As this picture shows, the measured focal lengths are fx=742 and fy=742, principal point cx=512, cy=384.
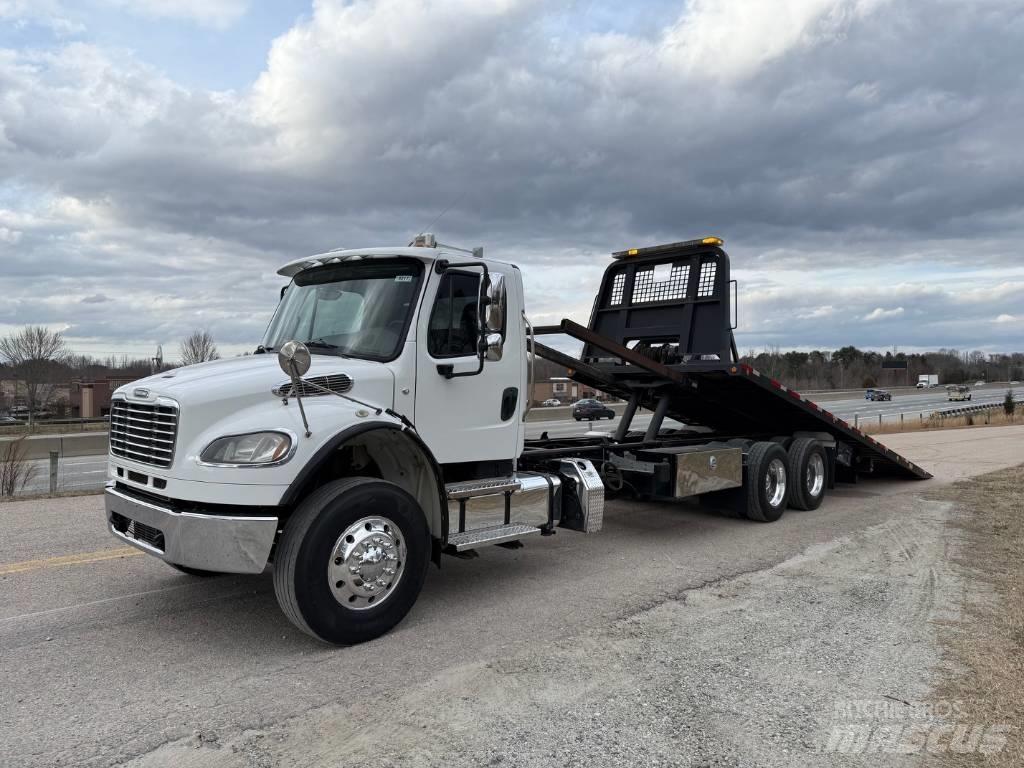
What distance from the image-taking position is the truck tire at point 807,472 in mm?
9336

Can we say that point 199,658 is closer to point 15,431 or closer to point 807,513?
point 807,513

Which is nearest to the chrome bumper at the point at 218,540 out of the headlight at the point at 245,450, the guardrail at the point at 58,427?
the headlight at the point at 245,450

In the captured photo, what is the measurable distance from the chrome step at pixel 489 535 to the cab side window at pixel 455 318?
130 cm

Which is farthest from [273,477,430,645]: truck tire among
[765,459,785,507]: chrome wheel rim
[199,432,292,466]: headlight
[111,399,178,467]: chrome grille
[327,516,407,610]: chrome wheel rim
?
[765,459,785,507]: chrome wheel rim

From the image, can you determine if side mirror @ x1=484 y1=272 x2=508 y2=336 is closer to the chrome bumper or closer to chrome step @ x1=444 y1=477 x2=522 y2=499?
chrome step @ x1=444 y1=477 x2=522 y2=499

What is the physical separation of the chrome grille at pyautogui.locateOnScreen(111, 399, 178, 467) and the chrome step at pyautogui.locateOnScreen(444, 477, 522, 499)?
180 centimetres

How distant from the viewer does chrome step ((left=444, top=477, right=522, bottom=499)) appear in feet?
17.3

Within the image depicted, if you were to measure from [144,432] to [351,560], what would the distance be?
1537 millimetres

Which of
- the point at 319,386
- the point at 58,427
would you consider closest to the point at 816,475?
the point at 319,386

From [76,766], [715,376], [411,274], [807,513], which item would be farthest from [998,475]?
[76,766]

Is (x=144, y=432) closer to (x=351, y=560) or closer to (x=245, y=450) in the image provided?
(x=245, y=450)

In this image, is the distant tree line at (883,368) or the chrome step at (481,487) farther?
the distant tree line at (883,368)

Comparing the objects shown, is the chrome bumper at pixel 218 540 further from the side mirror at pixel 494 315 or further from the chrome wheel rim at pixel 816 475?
the chrome wheel rim at pixel 816 475

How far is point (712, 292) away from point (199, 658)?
6.82 metres
